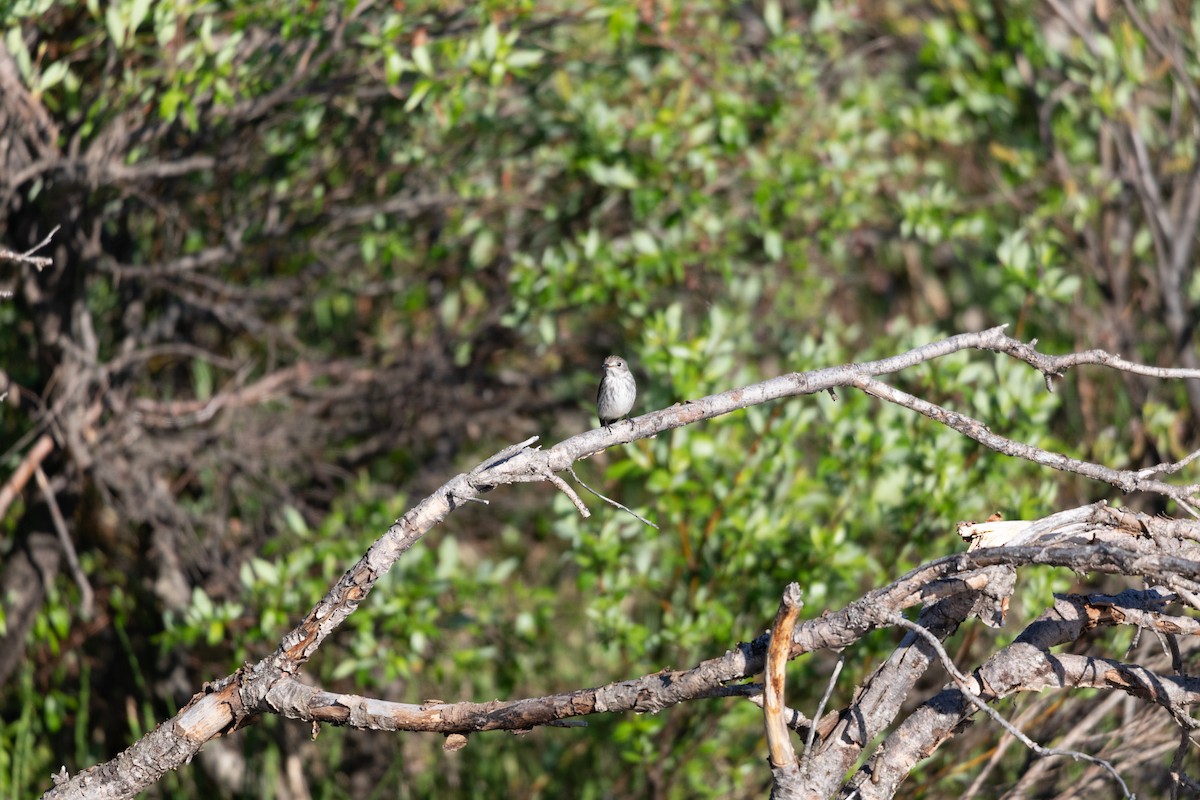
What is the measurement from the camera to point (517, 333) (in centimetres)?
633

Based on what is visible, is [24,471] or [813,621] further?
[24,471]

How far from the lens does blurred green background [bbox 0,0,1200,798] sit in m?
4.84

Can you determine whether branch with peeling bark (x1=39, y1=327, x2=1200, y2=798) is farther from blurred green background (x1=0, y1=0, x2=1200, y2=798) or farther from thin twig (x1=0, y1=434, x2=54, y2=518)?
thin twig (x1=0, y1=434, x2=54, y2=518)

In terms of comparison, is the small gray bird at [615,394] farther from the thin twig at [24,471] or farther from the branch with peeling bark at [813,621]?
the thin twig at [24,471]

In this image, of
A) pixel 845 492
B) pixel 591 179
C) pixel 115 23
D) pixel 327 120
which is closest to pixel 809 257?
pixel 591 179

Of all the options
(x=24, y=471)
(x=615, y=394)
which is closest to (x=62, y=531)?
(x=24, y=471)

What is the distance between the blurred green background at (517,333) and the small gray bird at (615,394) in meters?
0.17

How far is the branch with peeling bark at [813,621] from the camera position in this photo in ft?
9.23

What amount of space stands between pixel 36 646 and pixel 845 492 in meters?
3.91

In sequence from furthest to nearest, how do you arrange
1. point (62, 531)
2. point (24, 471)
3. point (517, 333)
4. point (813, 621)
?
point (517, 333), point (24, 471), point (62, 531), point (813, 621)

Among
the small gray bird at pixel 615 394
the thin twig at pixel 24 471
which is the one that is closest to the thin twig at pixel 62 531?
the thin twig at pixel 24 471

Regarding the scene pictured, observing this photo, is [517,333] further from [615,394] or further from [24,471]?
[24,471]

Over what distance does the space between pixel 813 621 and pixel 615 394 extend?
7.41ft

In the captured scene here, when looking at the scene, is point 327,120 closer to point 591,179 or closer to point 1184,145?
point 591,179
